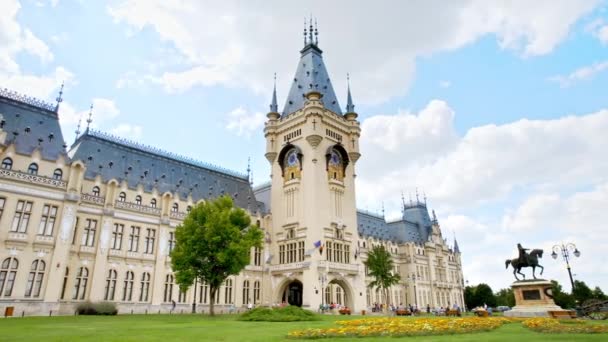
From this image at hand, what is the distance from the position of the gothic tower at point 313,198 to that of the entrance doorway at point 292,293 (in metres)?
0.17

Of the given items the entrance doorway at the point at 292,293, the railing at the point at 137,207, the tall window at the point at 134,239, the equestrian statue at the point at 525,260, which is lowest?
the entrance doorway at the point at 292,293

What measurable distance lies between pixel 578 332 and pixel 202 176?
60.6 metres

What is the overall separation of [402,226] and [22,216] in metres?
87.4

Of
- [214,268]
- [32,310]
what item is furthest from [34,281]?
[214,268]

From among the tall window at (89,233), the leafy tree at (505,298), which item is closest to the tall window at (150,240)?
the tall window at (89,233)

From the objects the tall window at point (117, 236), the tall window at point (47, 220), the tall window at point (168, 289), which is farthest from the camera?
the tall window at point (168, 289)

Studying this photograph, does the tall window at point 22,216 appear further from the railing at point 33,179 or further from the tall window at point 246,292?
the tall window at point 246,292

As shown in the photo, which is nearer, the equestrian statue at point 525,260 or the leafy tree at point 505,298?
the equestrian statue at point 525,260

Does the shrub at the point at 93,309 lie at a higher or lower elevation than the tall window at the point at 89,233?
lower

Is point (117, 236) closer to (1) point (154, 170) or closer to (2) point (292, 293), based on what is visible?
(1) point (154, 170)

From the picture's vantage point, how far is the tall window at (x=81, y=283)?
150ft

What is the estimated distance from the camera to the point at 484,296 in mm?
120625

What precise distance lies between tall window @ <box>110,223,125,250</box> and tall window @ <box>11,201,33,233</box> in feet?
33.6

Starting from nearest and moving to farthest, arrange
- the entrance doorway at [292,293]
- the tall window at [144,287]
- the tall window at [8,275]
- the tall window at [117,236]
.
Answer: the tall window at [8,275]
the tall window at [117,236]
the tall window at [144,287]
the entrance doorway at [292,293]
